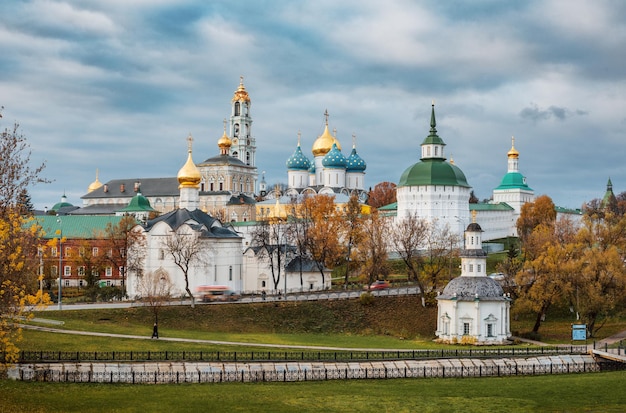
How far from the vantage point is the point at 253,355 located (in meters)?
42.0

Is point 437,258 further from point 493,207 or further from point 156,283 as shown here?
point 493,207

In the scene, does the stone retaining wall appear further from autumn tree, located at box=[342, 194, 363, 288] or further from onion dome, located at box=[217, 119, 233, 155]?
onion dome, located at box=[217, 119, 233, 155]

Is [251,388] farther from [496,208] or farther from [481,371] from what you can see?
[496,208]

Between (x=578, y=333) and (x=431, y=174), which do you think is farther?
(x=431, y=174)

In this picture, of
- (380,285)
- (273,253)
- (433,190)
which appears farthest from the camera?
(433,190)

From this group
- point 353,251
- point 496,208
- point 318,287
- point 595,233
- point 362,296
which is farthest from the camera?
point 496,208

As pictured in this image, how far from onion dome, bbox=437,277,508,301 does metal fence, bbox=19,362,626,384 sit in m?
12.9

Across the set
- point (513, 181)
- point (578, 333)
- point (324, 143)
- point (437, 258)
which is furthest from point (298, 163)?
point (578, 333)

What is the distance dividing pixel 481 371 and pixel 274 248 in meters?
36.5

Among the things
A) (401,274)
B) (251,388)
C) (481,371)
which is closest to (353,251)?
(401,274)

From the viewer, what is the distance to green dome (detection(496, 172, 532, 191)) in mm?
115062

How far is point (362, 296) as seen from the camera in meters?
63.8

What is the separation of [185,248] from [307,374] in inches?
1166

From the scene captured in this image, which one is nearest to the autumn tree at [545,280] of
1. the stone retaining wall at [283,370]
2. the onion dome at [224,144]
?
the stone retaining wall at [283,370]
